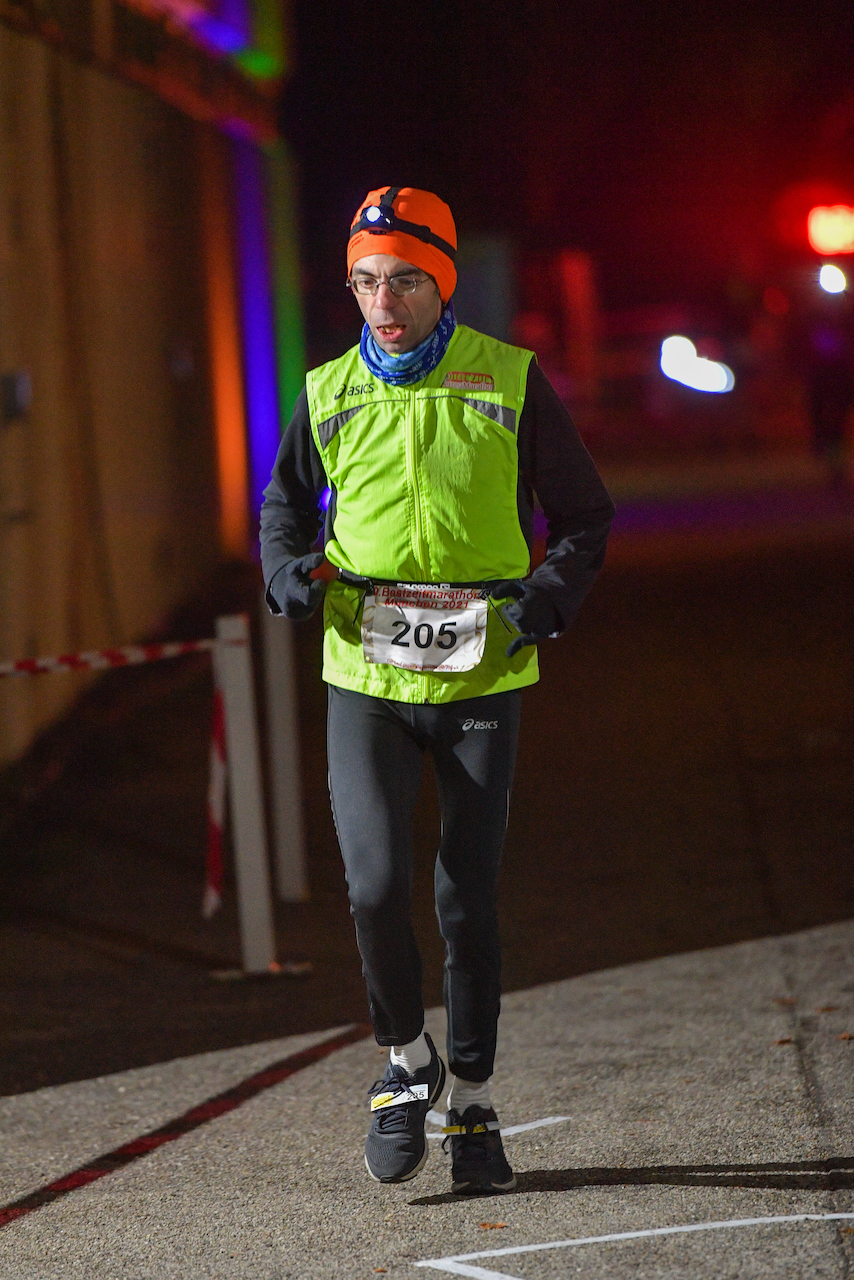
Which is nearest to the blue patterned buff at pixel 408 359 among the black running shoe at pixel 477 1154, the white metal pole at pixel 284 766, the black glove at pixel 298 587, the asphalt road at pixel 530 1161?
the black glove at pixel 298 587

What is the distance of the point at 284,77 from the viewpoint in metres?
22.6

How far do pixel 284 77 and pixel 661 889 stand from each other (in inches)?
710

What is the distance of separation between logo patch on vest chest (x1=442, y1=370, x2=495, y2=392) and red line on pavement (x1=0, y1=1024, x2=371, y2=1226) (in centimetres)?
206

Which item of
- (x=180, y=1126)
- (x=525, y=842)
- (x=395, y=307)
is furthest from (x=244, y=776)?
(x=395, y=307)

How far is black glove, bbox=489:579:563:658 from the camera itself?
3.71 m

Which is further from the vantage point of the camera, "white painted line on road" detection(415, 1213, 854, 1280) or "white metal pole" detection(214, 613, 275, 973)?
"white metal pole" detection(214, 613, 275, 973)

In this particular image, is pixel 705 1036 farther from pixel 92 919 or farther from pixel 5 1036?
pixel 92 919

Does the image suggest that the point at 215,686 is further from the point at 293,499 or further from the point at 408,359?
the point at 408,359

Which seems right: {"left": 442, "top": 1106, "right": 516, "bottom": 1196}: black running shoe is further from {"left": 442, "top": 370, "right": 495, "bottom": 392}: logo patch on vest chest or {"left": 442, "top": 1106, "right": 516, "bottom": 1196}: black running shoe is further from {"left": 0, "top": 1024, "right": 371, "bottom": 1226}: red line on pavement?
{"left": 442, "top": 370, "right": 495, "bottom": 392}: logo patch on vest chest

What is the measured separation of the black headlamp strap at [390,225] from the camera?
3799 millimetres

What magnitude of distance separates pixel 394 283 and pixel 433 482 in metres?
0.44

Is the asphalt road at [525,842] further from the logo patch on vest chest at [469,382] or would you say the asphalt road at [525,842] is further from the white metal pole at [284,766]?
the logo patch on vest chest at [469,382]

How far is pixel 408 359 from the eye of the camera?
3.78m

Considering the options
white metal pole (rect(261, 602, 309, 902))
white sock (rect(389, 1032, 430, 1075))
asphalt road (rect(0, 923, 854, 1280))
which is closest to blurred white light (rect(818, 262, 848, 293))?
asphalt road (rect(0, 923, 854, 1280))
